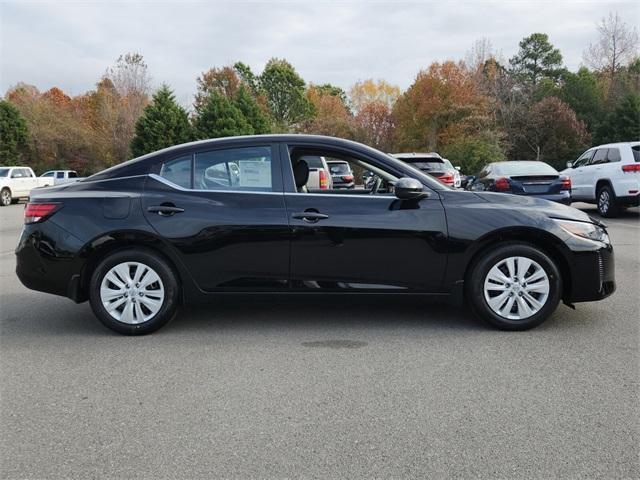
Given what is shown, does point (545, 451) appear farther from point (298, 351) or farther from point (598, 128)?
point (598, 128)

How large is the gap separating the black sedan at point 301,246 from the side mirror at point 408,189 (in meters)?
0.02

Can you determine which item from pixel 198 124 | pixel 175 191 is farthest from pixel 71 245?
pixel 198 124

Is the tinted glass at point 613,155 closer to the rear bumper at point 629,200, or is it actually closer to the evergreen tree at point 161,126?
the rear bumper at point 629,200

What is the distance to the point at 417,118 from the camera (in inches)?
1622

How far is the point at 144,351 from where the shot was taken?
4289 millimetres

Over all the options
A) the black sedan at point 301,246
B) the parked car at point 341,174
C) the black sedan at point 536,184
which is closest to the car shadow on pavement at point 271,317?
the black sedan at point 301,246

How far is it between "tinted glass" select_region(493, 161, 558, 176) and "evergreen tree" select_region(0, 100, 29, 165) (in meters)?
41.6

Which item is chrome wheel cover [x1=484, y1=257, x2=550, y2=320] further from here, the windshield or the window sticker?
the windshield

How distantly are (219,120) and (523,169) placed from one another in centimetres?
2451

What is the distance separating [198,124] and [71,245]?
104ft

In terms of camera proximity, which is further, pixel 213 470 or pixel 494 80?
pixel 494 80

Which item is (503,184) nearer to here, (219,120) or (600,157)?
(600,157)

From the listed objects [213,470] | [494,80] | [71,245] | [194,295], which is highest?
[494,80]

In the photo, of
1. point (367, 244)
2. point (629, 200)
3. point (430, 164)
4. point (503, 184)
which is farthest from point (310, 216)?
point (629, 200)
